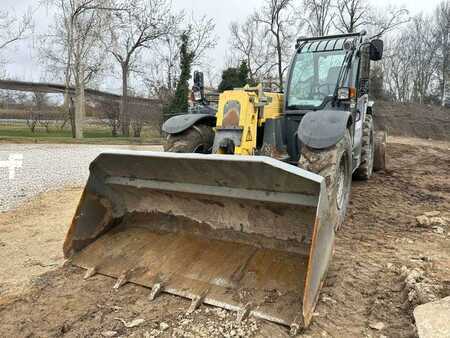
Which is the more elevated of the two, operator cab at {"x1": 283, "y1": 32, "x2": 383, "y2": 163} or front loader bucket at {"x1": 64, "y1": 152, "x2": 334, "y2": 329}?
operator cab at {"x1": 283, "y1": 32, "x2": 383, "y2": 163}

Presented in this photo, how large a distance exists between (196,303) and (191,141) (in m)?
2.53

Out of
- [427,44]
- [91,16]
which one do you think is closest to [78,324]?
[91,16]

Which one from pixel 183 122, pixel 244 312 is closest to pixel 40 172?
pixel 183 122

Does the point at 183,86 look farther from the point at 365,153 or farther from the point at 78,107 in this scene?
the point at 365,153

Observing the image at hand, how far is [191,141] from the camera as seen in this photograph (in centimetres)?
507

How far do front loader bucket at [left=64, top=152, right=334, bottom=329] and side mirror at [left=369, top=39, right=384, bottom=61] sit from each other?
3.11m

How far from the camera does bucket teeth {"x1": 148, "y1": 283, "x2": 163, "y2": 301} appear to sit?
3.05m

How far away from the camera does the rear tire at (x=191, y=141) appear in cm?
501

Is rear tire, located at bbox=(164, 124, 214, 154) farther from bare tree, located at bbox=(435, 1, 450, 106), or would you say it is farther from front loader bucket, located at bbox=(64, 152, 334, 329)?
bare tree, located at bbox=(435, 1, 450, 106)

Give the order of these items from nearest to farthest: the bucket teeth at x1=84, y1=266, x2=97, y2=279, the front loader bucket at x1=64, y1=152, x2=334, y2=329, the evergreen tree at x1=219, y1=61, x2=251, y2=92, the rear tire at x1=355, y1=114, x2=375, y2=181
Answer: the front loader bucket at x1=64, y1=152, x2=334, y2=329 < the bucket teeth at x1=84, y1=266, x2=97, y2=279 < the rear tire at x1=355, y1=114, x2=375, y2=181 < the evergreen tree at x1=219, y1=61, x2=251, y2=92

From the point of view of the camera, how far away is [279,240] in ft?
11.0

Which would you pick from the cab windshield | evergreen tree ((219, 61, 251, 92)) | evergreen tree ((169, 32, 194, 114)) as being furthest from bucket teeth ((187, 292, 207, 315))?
evergreen tree ((219, 61, 251, 92))

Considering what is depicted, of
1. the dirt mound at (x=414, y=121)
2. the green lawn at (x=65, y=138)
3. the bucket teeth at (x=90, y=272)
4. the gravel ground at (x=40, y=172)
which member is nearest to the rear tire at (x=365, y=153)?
the gravel ground at (x=40, y=172)

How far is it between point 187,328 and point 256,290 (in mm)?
576
